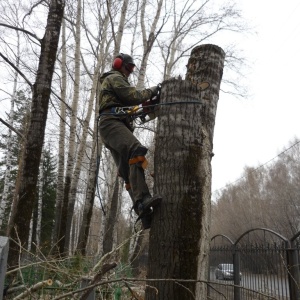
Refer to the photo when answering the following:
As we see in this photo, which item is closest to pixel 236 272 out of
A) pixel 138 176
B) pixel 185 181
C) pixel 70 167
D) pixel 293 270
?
pixel 293 270

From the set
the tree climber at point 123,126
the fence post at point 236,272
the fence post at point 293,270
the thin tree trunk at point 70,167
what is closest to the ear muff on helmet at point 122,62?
the tree climber at point 123,126

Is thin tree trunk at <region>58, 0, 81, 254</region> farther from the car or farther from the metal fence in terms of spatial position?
the metal fence

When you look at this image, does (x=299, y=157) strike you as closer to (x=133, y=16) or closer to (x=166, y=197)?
(x=133, y=16)

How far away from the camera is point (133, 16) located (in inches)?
492

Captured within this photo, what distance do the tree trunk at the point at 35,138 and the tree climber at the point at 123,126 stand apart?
5.98 ft

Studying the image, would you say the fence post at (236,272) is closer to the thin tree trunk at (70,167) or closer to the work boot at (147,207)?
the work boot at (147,207)

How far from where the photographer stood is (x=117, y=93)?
3264 mm

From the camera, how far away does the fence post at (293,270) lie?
447 centimetres

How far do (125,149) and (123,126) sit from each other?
26 centimetres

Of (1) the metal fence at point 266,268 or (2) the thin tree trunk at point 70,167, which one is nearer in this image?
(1) the metal fence at point 266,268

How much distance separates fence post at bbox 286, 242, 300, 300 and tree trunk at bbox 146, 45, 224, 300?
276 cm

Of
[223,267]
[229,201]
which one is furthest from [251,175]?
[223,267]

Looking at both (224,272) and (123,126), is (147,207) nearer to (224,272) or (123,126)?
(123,126)

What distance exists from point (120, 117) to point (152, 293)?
1.64 meters
